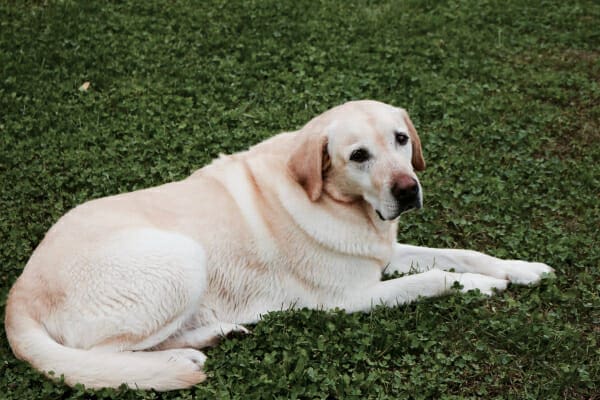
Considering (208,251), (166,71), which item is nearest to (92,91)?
(166,71)

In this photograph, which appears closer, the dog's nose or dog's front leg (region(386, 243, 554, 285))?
the dog's nose

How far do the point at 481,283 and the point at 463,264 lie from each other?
11.3 inches

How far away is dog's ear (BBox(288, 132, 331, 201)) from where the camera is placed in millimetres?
4059

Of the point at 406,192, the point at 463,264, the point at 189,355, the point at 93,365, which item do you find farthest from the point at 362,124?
the point at 93,365

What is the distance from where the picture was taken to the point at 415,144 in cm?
446

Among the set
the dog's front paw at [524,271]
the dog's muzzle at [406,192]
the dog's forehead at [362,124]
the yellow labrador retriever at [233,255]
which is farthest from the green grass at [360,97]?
the dog's forehead at [362,124]

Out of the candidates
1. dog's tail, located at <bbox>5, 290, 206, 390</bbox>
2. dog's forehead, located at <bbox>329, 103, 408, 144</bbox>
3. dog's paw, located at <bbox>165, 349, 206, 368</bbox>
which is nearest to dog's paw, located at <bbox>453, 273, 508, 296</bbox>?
dog's forehead, located at <bbox>329, 103, 408, 144</bbox>

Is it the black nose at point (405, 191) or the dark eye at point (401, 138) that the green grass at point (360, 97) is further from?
the dark eye at point (401, 138)

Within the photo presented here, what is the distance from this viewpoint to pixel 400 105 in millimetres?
6875

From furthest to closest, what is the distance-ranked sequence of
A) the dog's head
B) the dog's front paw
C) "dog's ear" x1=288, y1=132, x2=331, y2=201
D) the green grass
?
1. the dog's front paw
2. "dog's ear" x1=288, y1=132, x2=331, y2=201
3. the dog's head
4. the green grass

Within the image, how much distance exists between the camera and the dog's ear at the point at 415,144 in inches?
171

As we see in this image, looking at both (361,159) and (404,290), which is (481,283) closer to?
(404,290)

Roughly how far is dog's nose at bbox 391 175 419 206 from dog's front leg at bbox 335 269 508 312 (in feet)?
2.01

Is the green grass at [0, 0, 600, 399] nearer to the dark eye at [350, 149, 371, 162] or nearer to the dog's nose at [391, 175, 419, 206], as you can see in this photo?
the dog's nose at [391, 175, 419, 206]
